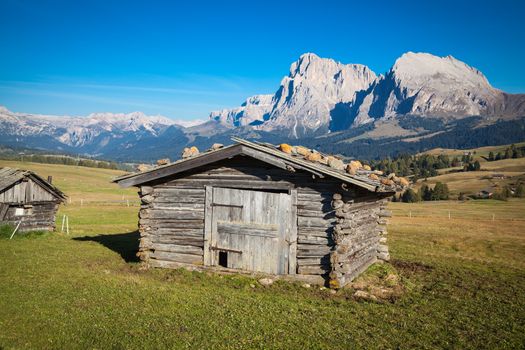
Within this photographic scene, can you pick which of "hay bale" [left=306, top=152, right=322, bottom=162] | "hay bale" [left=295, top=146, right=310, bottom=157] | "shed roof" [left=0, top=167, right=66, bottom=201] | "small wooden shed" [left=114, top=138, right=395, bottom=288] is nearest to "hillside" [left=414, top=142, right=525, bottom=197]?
"shed roof" [left=0, top=167, right=66, bottom=201]

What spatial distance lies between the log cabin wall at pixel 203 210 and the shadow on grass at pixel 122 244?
2474 millimetres

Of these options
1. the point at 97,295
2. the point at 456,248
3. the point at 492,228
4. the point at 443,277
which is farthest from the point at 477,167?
the point at 97,295

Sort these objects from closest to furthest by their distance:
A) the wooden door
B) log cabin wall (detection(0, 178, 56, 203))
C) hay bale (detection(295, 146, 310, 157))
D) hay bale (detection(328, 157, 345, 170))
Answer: hay bale (detection(328, 157, 345, 170))
the wooden door
hay bale (detection(295, 146, 310, 157))
log cabin wall (detection(0, 178, 56, 203))

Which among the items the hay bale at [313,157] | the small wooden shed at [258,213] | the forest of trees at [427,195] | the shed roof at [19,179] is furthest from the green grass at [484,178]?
the small wooden shed at [258,213]

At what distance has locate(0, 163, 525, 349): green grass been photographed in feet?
32.0

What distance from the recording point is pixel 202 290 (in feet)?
44.9

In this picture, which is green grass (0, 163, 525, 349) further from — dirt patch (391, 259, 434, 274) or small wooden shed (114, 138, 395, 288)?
small wooden shed (114, 138, 395, 288)

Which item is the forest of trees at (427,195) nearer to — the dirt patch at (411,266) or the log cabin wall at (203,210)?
the dirt patch at (411,266)

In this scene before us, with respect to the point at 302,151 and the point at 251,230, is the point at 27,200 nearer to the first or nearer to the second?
the point at 251,230

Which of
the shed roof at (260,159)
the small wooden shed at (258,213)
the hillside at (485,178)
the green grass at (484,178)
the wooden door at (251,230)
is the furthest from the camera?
the green grass at (484,178)

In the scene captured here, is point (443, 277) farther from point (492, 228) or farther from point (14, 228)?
point (492, 228)

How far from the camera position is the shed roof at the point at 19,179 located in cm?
2558

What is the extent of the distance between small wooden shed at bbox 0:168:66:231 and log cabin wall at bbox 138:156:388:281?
14030mm

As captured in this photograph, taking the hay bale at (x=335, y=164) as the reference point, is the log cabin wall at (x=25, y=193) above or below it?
below
